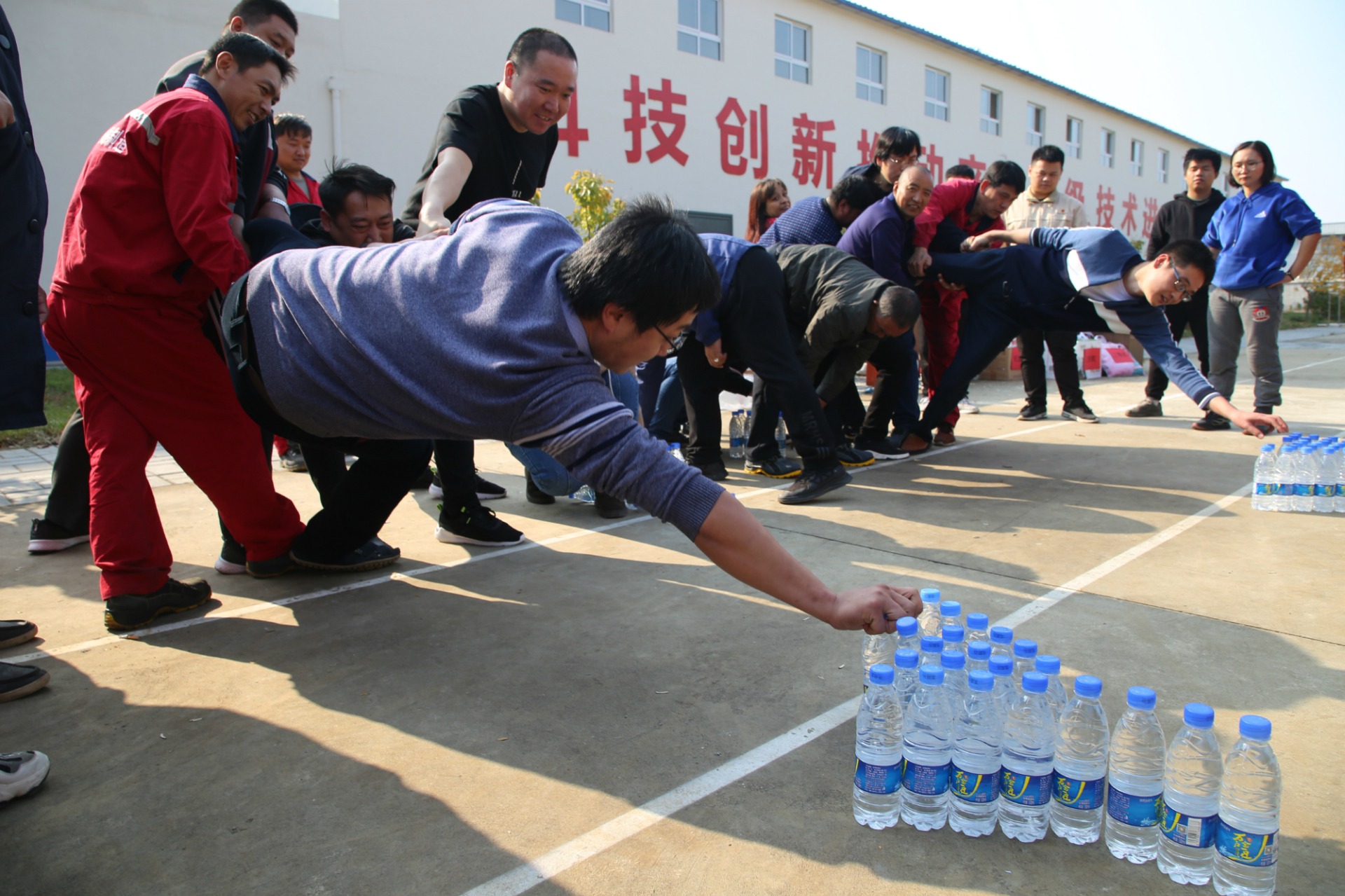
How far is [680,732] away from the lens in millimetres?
2229

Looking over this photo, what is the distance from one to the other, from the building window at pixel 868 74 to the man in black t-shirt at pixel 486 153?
16.8m

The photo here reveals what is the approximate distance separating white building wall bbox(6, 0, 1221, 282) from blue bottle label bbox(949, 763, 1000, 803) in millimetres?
11378

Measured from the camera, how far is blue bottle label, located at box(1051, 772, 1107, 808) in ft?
5.93

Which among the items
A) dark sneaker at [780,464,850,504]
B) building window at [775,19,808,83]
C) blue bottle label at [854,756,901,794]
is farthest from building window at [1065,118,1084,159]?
blue bottle label at [854,756,901,794]

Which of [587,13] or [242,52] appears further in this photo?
[587,13]

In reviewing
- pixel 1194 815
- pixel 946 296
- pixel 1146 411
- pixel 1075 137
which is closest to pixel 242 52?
pixel 1194 815

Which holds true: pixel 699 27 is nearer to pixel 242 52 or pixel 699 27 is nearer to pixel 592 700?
pixel 242 52

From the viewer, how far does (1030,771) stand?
5.92 ft

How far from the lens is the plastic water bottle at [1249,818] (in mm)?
1603

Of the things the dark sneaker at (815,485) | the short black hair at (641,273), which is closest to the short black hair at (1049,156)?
the dark sneaker at (815,485)

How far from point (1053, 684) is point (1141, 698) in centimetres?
22

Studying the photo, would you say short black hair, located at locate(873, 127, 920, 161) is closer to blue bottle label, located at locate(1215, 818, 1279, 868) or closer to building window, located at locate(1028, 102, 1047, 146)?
blue bottle label, located at locate(1215, 818, 1279, 868)

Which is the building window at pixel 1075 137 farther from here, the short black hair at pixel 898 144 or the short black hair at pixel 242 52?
the short black hair at pixel 242 52

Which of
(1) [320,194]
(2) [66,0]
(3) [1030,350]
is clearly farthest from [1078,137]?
(1) [320,194]
